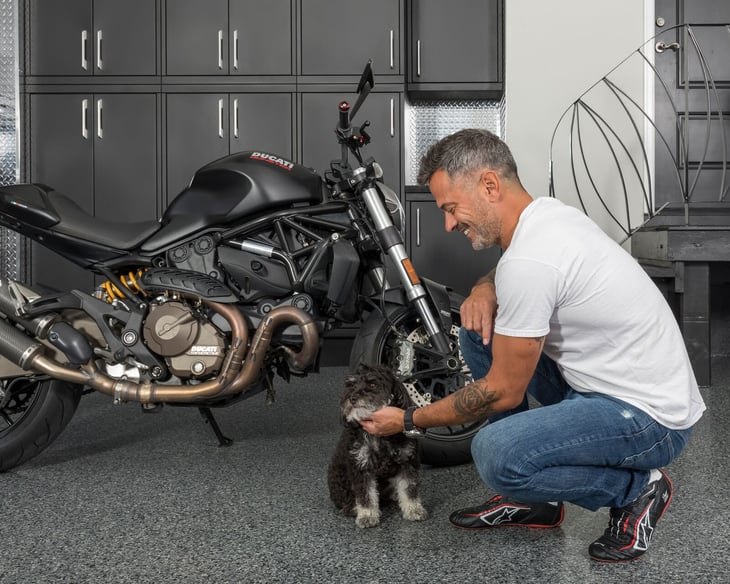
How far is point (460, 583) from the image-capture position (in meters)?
1.34

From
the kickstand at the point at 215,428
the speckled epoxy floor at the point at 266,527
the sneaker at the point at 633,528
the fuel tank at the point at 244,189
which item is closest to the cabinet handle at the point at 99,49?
the fuel tank at the point at 244,189

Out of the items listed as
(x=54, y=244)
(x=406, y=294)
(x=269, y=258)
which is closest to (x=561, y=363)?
(x=406, y=294)

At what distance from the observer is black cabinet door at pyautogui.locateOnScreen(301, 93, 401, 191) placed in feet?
13.5

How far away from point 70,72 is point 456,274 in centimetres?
274

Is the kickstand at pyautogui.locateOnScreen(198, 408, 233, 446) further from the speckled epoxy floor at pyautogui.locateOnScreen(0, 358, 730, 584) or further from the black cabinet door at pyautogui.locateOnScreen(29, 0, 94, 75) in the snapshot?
the black cabinet door at pyautogui.locateOnScreen(29, 0, 94, 75)

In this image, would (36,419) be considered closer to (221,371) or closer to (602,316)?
(221,371)

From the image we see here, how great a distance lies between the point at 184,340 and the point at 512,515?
107 cm

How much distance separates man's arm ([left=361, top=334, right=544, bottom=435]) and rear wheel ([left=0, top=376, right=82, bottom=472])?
1.24 m

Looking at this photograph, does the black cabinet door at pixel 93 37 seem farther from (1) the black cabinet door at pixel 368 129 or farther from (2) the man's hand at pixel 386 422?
(2) the man's hand at pixel 386 422

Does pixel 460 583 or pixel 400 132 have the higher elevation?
pixel 400 132

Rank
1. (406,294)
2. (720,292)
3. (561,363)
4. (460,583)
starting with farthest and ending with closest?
(720,292), (406,294), (561,363), (460,583)

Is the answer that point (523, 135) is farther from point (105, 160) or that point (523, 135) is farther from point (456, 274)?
point (105, 160)

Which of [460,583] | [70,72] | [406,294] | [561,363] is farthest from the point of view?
[70,72]

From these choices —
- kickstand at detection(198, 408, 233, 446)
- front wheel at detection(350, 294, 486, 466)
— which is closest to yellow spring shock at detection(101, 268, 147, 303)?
kickstand at detection(198, 408, 233, 446)
